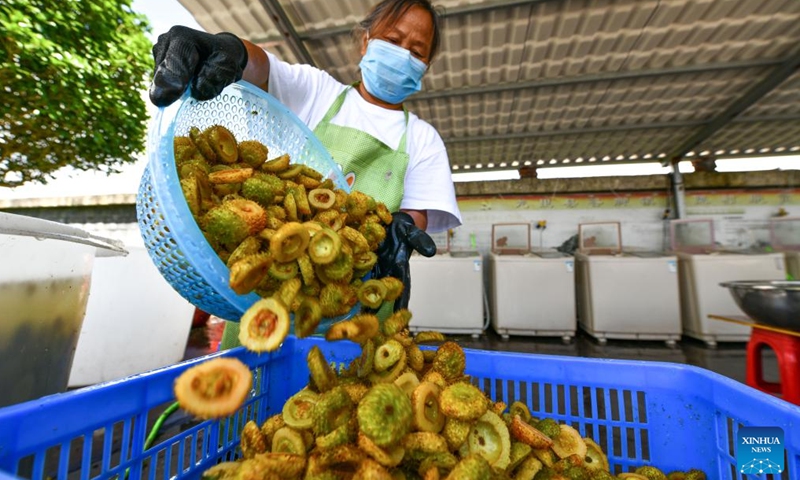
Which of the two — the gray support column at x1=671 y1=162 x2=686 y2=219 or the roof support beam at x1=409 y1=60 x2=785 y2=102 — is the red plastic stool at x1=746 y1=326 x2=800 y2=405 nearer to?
the roof support beam at x1=409 y1=60 x2=785 y2=102

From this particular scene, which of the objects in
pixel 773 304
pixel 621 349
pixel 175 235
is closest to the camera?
pixel 175 235

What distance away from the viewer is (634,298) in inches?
167

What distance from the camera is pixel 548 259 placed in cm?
451

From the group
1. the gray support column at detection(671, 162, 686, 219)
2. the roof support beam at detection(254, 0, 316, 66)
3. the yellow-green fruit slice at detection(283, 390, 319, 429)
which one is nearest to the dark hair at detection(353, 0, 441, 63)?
the roof support beam at detection(254, 0, 316, 66)

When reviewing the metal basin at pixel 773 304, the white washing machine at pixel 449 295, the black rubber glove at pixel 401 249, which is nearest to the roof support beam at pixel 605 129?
the white washing machine at pixel 449 295

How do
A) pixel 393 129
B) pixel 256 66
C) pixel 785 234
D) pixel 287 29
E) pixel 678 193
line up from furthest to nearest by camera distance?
pixel 678 193 → pixel 785 234 → pixel 287 29 → pixel 393 129 → pixel 256 66

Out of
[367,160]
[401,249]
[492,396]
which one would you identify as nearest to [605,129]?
[367,160]

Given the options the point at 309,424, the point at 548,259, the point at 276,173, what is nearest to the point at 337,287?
the point at 309,424

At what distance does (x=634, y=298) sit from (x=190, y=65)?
4891mm

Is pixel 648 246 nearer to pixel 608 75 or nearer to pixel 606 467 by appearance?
pixel 608 75

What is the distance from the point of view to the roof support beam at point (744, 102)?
313 centimetres

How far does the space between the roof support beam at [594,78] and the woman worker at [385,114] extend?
2.04 m

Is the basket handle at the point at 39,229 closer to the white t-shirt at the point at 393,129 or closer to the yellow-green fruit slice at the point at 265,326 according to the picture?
the yellow-green fruit slice at the point at 265,326

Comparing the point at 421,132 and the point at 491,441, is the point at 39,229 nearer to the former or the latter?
the point at 491,441
